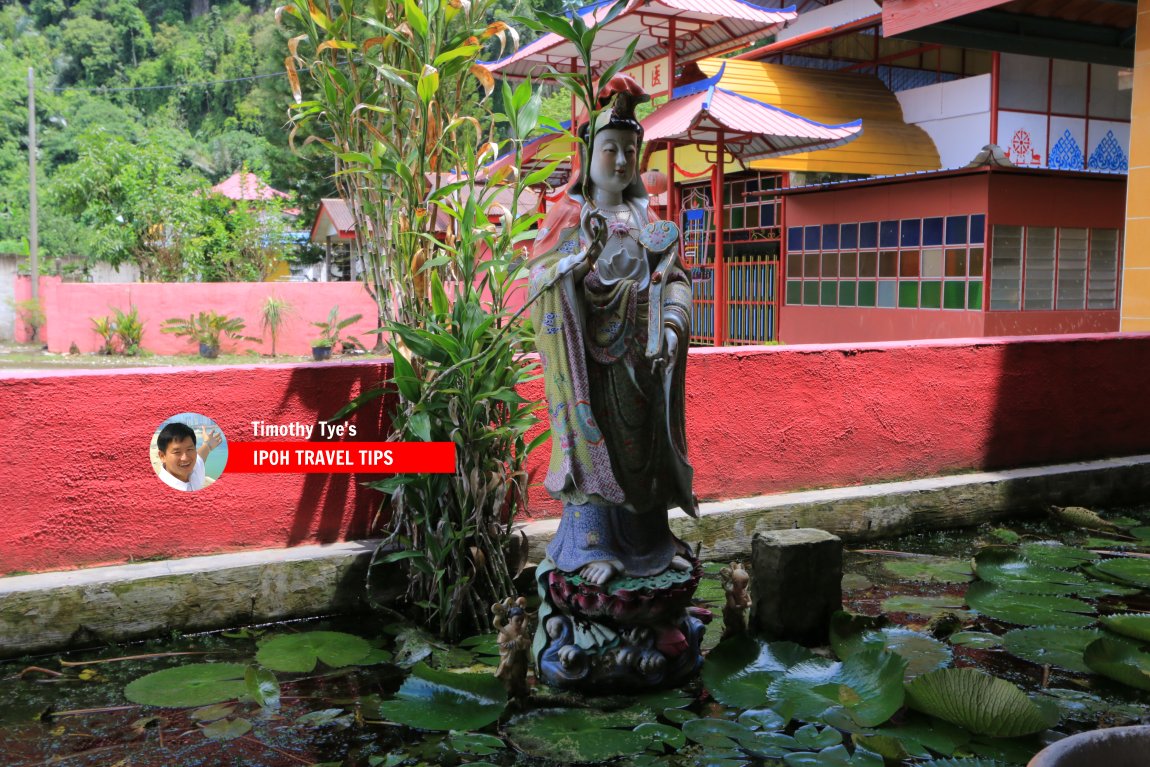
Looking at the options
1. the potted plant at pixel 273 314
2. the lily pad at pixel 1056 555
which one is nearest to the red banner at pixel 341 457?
the lily pad at pixel 1056 555

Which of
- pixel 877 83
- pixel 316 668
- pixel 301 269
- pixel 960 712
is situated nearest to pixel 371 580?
pixel 316 668

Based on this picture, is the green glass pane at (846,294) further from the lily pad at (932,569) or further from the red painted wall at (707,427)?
the lily pad at (932,569)

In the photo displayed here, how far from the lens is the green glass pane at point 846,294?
39.7ft

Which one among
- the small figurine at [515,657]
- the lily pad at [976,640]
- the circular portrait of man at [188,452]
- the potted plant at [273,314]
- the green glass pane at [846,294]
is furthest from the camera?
the potted plant at [273,314]

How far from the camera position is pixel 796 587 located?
3.68 m

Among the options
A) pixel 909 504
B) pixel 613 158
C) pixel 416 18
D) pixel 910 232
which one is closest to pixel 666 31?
pixel 910 232

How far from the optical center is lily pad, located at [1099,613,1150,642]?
356 centimetres

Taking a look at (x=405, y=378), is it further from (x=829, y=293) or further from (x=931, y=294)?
(x=829, y=293)

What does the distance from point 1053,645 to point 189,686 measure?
3033 millimetres

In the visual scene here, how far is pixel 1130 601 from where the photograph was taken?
4215 mm

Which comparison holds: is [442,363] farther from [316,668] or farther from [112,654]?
[112,654]

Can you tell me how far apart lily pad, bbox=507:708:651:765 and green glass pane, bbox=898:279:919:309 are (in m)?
9.06

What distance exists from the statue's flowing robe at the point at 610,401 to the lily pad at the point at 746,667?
38 cm

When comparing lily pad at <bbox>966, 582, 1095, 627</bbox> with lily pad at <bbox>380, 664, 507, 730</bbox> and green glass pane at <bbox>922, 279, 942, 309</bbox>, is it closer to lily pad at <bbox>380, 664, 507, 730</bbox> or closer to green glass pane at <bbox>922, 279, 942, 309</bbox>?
lily pad at <bbox>380, 664, 507, 730</bbox>
